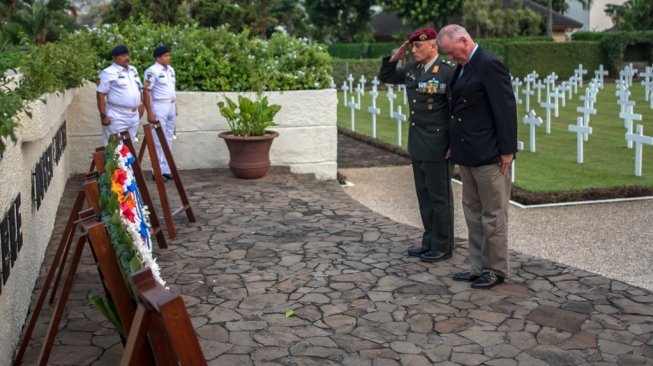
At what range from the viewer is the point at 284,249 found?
24.9 ft

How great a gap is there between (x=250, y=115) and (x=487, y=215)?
18.0 ft

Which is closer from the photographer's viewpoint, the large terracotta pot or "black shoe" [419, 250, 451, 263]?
"black shoe" [419, 250, 451, 263]

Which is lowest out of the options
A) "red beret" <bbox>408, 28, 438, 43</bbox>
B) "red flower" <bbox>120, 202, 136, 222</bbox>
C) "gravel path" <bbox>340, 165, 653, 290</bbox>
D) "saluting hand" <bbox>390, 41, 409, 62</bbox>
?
"gravel path" <bbox>340, 165, 653, 290</bbox>

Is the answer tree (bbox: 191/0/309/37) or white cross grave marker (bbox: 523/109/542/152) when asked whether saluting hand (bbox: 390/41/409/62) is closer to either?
white cross grave marker (bbox: 523/109/542/152)

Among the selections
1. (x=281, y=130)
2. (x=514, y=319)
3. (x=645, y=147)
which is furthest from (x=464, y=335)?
(x=645, y=147)

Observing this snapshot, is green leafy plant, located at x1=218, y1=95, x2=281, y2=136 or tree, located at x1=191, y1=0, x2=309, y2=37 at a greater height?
tree, located at x1=191, y1=0, x2=309, y2=37

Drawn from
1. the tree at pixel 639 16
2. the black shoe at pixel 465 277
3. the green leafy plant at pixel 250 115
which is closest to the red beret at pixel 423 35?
the black shoe at pixel 465 277

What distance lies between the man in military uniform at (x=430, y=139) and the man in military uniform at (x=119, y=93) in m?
4.27

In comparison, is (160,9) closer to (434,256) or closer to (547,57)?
(547,57)

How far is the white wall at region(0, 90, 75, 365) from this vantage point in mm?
4863

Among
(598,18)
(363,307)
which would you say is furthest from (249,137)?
(598,18)

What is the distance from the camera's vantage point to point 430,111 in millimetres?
6906

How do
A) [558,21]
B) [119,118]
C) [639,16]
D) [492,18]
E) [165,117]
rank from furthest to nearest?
[558,21], [639,16], [492,18], [165,117], [119,118]

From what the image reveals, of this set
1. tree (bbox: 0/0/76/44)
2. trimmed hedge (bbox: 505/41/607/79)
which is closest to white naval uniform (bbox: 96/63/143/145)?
tree (bbox: 0/0/76/44)
